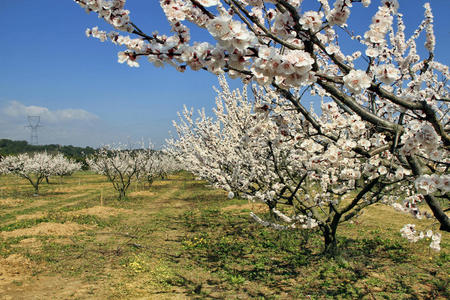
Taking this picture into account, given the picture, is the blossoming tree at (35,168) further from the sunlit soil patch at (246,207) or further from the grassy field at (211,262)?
the sunlit soil patch at (246,207)

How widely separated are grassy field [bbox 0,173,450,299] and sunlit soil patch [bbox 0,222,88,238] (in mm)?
39

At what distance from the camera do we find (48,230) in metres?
11.2

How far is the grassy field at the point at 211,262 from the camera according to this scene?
583 centimetres

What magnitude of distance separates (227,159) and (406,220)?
922 centimetres

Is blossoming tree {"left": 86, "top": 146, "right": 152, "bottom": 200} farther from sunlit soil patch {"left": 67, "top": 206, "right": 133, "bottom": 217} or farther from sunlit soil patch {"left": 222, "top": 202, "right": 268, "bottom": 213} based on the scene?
sunlit soil patch {"left": 222, "top": 202, "right": 268, "bottom": 213}

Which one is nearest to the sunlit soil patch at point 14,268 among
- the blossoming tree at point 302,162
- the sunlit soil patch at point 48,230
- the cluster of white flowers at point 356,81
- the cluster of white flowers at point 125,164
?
the sunlit soil patch at point 48,230

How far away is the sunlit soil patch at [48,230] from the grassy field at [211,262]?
0.04 metres

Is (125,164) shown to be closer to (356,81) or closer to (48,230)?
(48,230)

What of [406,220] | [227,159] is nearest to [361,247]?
[227,159]

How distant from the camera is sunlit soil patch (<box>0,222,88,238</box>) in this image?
36.0ft

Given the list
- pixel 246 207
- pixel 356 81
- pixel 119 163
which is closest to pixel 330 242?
pixel 356 81

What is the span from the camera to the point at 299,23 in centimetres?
177

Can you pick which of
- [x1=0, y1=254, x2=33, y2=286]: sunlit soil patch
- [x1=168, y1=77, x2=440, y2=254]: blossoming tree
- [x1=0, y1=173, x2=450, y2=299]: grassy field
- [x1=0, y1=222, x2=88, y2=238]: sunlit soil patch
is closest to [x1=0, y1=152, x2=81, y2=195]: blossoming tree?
[x1=0, y1=222, x2=88, y2=238]: sunlit soil patch

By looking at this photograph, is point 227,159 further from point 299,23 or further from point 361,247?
point 299,23
